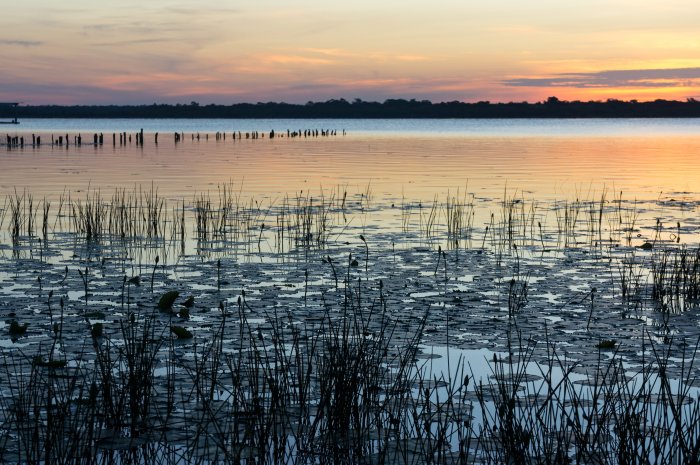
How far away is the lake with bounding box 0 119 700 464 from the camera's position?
5.90 meters

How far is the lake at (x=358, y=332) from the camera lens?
590 centimetres

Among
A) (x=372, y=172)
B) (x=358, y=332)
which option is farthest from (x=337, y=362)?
(x=372, y=172)

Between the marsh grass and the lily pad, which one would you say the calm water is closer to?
the marsh grass

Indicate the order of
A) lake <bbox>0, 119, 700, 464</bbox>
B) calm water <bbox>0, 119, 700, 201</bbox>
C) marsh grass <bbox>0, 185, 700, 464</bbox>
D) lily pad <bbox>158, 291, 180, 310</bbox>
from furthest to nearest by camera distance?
calm water <bbox>0, 119, 700, 201</bbox> < lily pad <bbox>158, 291, 180, 310</bbox> < lake <bbox>0, 119, 700, 464</bbox> < marsh grass <bbox>0, 185, 700, 464</bbox>

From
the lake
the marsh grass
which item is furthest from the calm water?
the marsh grass

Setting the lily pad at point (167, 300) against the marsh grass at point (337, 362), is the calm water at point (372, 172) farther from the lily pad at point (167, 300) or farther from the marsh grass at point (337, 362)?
the lily pad at point (167, 300)

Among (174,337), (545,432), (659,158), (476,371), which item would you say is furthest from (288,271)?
(659,158)

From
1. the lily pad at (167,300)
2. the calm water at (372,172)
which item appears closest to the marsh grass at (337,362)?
the lily pad at (167,300)

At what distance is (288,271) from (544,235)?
6.46 meters

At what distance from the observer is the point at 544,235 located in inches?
698

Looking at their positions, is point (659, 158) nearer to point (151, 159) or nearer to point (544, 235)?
point (151, 159)

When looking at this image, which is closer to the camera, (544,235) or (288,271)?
(288,271)

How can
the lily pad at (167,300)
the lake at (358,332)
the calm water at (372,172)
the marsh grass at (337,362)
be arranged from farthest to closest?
the calm water at (372,172) < the lily pad at (167,300) < the lake at (358,332) < the marsh grass at (337,362)

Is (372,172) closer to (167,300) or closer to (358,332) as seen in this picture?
(167,300)
